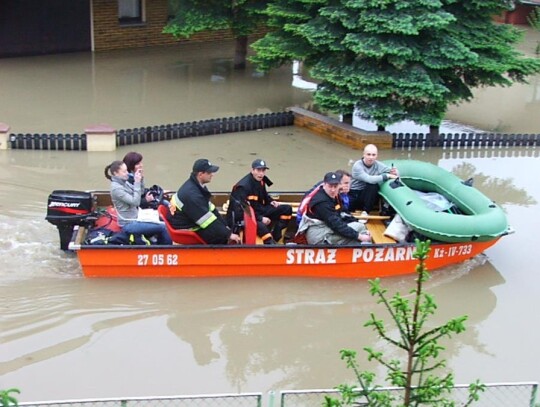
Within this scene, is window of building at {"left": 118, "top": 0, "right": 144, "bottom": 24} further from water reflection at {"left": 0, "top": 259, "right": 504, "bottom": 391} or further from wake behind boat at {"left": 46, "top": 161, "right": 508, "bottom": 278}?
water reflection at {"left": 0, "top": 259, "right": 504, "bottom": 391}

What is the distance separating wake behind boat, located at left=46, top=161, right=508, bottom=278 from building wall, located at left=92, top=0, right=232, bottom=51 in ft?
40.4

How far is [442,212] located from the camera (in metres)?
9.80

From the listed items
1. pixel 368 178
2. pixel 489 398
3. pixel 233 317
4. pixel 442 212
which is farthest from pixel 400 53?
pixel 489 398

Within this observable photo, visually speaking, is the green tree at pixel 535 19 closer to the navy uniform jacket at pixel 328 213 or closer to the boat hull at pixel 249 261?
the boat hull at pixel 249 261

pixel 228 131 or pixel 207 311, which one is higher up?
pixel 228 131

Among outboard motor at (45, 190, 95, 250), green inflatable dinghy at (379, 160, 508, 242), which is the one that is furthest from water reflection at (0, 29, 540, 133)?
outboard motor at (45, 190, 95, 250)

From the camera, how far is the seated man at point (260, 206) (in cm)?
967

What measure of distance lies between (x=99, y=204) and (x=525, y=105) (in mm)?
11661

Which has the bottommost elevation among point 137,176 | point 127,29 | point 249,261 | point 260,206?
point 249,261

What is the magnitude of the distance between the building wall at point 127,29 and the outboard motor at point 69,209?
41.3 ft

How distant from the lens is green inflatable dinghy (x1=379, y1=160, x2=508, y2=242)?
9.48 metres

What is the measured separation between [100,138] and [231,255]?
208 inches

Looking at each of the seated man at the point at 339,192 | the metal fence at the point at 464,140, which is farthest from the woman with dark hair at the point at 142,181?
the metal fence at the point at 464,140

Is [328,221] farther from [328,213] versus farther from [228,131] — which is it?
[228,131]
